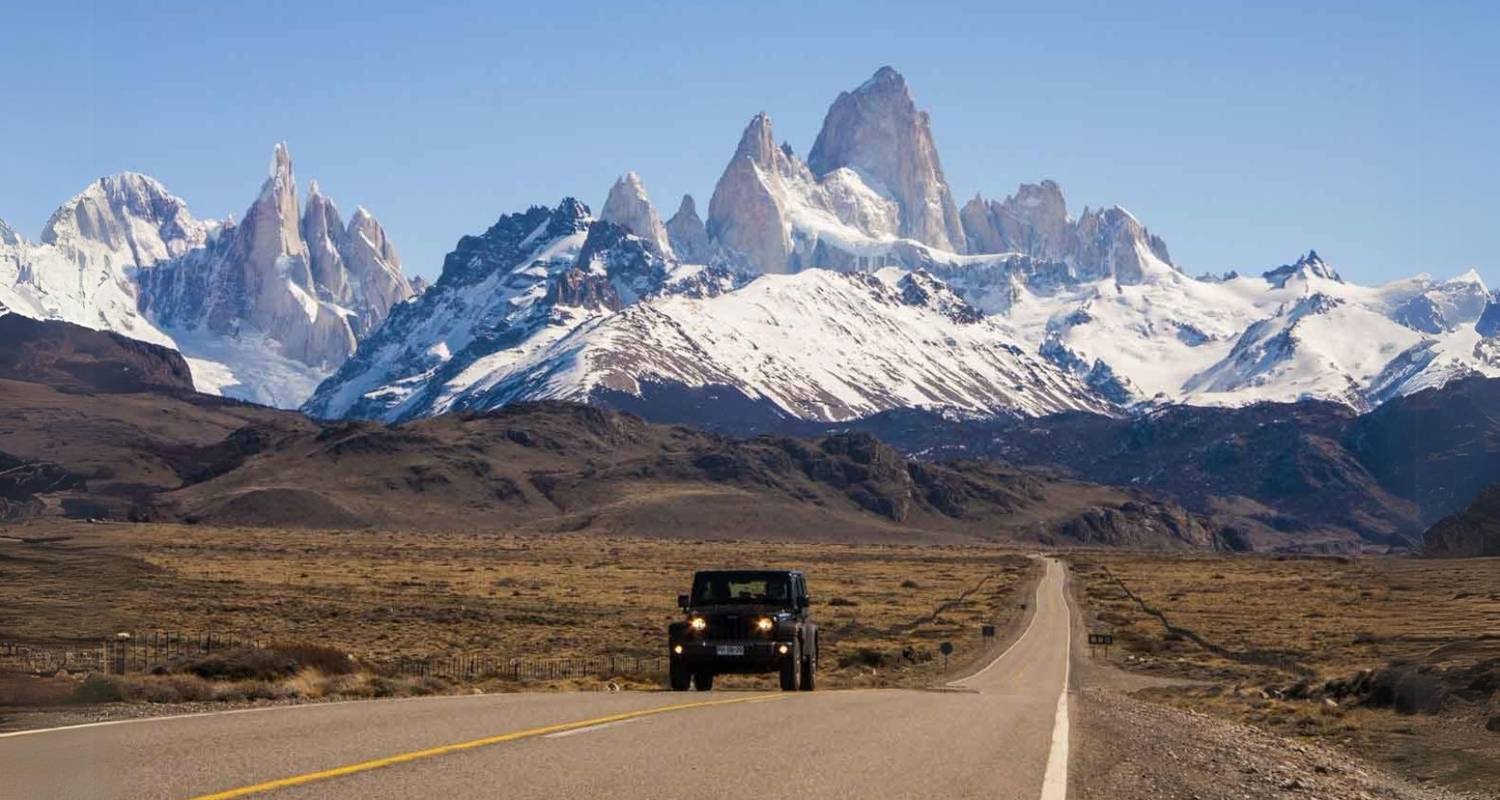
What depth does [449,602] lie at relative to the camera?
320ft

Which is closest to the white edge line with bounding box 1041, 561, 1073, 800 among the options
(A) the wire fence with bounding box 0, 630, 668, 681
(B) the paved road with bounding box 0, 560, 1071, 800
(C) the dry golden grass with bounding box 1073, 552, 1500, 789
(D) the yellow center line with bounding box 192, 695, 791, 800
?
(B) the paved road with bounding box 0, 560, 1071, 800

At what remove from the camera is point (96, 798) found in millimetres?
16312

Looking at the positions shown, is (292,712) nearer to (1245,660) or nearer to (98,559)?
(1245,660)

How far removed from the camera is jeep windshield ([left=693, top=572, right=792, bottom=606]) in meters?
38.1

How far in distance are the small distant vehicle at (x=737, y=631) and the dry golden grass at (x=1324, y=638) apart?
9.97 metres

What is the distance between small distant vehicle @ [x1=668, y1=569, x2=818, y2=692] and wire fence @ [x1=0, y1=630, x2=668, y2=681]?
6.71 m

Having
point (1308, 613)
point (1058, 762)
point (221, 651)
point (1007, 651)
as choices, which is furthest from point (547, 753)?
point (1308, 613)

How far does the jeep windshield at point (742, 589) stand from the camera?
1499 inches

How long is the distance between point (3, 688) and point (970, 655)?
154 feet

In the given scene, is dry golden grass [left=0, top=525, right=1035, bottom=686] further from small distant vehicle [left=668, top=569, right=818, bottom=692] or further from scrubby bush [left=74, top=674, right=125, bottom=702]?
scrubby bush [left=74, top=674, right=125, bottom=702]

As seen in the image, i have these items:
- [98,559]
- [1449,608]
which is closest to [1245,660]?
[1449,608]

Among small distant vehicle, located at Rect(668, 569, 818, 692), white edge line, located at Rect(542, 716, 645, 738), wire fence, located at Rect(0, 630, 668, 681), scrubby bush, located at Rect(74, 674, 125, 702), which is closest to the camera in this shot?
white edge line, located at Rect(542, 716, 645, 738)

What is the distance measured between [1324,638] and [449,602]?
1776 inches

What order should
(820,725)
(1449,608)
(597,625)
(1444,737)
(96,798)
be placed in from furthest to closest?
(1449,608) < (597,625) < (1444,737) < (820,725) < (96,798)
